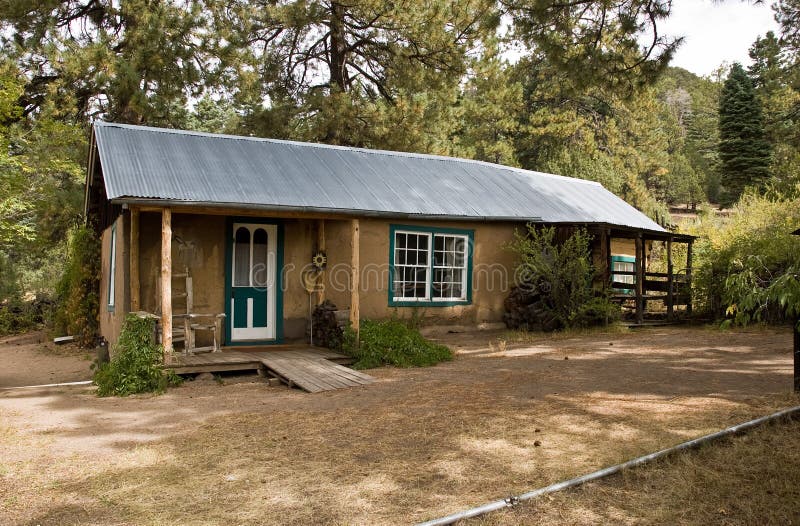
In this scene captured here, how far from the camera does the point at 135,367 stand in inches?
336

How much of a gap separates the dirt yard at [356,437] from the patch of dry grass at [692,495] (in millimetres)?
306

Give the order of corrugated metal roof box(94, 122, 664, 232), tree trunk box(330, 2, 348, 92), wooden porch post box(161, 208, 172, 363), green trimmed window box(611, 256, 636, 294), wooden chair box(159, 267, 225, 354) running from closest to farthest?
wooden porch post box(161, 208, 172, 363) < wooden chair box(159, 267, 225, 354) < corrugated metal roof box(94, 122, 664, 232) < green trimmed window box(611, 256, 636, 294) < tree trunk box(330, 2, 348, 92)

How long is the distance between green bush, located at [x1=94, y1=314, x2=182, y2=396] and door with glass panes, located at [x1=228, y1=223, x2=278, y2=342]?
7.51 ft

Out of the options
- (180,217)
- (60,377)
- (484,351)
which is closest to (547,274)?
(484,351)

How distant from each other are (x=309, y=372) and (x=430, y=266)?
4.68m

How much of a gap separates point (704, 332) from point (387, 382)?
26.1ft

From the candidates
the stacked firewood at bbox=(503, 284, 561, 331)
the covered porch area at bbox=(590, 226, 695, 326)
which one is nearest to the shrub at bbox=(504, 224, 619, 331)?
the stacked firewood at bbox=(503, 284, 561, 331)

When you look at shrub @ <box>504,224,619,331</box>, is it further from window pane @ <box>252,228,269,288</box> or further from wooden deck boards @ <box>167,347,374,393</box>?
window pane @ <box>252,228,269,288</box>

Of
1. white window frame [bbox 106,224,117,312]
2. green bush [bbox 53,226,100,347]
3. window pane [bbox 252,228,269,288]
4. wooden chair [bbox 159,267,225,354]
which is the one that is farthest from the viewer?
green bush [bbox 53,226,100,347]

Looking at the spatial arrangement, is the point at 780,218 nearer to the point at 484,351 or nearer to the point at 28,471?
the point at 484,351

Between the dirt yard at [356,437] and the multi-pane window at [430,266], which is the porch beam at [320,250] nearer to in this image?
the multi-pane window at [430,266]

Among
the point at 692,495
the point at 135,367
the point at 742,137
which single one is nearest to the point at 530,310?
the point at 135,367

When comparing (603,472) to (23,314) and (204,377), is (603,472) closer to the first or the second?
(204,377)

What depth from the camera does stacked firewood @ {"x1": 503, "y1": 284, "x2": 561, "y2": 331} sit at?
44.0ft
